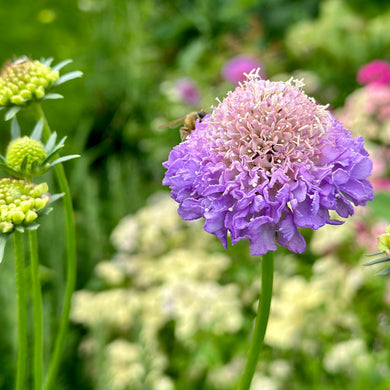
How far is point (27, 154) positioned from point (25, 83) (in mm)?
151

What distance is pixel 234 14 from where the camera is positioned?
3.71m

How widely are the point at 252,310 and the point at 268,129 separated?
1323mm

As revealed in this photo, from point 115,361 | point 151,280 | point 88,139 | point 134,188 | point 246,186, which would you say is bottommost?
point 115,361

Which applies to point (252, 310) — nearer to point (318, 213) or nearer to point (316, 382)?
point (316, 382)

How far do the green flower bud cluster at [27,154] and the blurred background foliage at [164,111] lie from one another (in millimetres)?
756

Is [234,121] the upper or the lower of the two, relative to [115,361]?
upper

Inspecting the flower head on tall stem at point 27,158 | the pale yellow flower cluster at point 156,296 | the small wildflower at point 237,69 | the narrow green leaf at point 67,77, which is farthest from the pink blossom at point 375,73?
the flower head on tall stem at point 27,158

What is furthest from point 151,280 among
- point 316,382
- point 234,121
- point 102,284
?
point 234,121

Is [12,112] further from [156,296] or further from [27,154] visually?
[156,296]

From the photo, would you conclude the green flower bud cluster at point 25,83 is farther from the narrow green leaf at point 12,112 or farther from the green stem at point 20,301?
the green stem at point 20,301

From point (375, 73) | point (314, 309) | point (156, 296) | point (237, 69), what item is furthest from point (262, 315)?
point (237, 69)

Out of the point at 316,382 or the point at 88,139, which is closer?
the point at 316,382

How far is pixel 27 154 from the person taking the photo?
2.56 feet

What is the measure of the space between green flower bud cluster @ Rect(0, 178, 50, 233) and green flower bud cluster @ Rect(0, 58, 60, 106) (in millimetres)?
140
